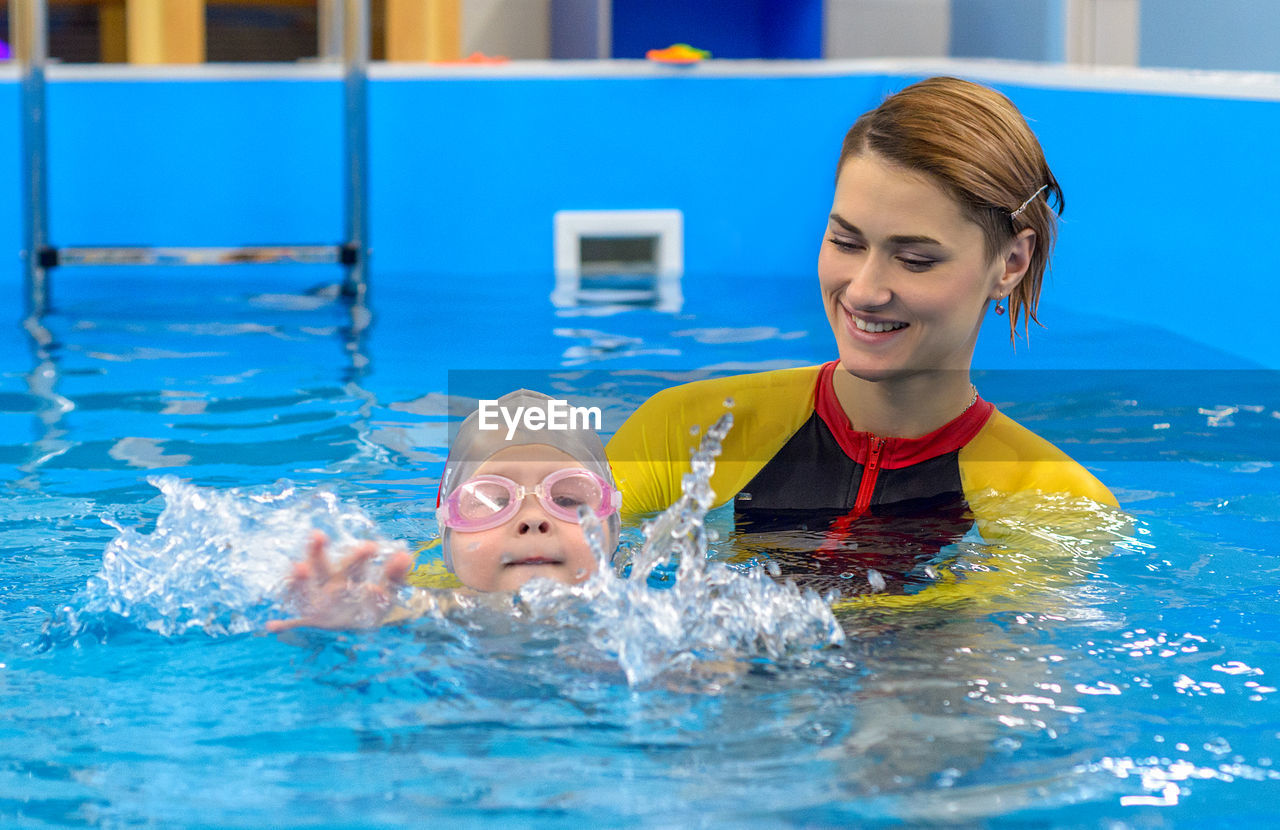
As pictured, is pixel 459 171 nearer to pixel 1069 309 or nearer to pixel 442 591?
pixel 1069 309

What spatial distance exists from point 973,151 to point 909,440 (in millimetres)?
615

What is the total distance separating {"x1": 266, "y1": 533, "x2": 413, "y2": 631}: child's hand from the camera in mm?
2410

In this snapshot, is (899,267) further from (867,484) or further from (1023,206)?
(867,484)

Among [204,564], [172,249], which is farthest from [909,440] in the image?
[172,249]

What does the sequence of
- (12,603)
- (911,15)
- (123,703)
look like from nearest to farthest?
(123,703), (12,603), (911,15)

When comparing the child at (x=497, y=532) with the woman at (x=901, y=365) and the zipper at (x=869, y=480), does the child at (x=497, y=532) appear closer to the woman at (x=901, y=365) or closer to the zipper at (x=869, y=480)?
the woman at (x=901, y=365)

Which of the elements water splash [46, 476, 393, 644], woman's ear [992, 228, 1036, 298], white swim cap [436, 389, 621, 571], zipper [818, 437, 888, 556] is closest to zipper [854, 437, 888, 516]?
zipper [818, 437, 888, 556]

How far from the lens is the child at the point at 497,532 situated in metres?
2.45

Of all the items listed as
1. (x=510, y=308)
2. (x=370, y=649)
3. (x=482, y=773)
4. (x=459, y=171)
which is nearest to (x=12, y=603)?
(x=370, y=649)

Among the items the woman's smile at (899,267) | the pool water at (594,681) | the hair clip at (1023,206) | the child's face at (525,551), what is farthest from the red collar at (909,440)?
the child's face at (525,551)

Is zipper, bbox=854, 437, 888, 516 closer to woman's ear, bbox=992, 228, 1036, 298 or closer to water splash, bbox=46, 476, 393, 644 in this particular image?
woman's ear, bbox=992, 228, 1036, 298

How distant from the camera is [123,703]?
2332 mm

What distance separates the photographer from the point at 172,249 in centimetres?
659

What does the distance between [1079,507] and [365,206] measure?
4.74 meters
